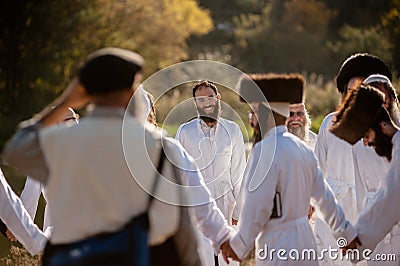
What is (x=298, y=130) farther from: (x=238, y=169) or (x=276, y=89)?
(x=276, y=89)

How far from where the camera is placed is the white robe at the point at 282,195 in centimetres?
650

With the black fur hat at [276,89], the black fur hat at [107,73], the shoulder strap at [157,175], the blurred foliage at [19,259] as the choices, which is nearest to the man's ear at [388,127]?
the black fur hat at [276,89]

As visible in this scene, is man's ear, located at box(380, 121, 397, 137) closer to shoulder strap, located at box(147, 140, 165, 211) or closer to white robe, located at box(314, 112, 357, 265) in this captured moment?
white robe, located at box(314, 112, 357, 265)

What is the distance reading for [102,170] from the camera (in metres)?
5.10

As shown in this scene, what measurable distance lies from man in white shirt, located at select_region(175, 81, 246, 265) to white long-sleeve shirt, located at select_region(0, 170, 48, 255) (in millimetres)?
2652

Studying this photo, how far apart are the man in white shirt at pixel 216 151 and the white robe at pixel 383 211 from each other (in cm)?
261

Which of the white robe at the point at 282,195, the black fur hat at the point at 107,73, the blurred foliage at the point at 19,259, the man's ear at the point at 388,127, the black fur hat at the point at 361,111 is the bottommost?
the blurred foliage at the point at 19,259

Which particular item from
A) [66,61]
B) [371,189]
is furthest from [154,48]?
[371,189]

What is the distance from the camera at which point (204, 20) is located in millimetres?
62312

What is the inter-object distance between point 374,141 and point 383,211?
0.55m

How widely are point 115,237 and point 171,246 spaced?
0.60 metres

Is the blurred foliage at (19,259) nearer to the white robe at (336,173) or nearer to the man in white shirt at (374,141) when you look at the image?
the white robe at (336,173)

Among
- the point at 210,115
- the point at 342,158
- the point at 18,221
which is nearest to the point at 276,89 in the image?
the point at 342,158

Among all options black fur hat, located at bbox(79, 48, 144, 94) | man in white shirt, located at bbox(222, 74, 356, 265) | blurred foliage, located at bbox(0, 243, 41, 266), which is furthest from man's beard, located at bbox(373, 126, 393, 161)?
blurred foliage, located at bbox(0, 243, 41, 266)
